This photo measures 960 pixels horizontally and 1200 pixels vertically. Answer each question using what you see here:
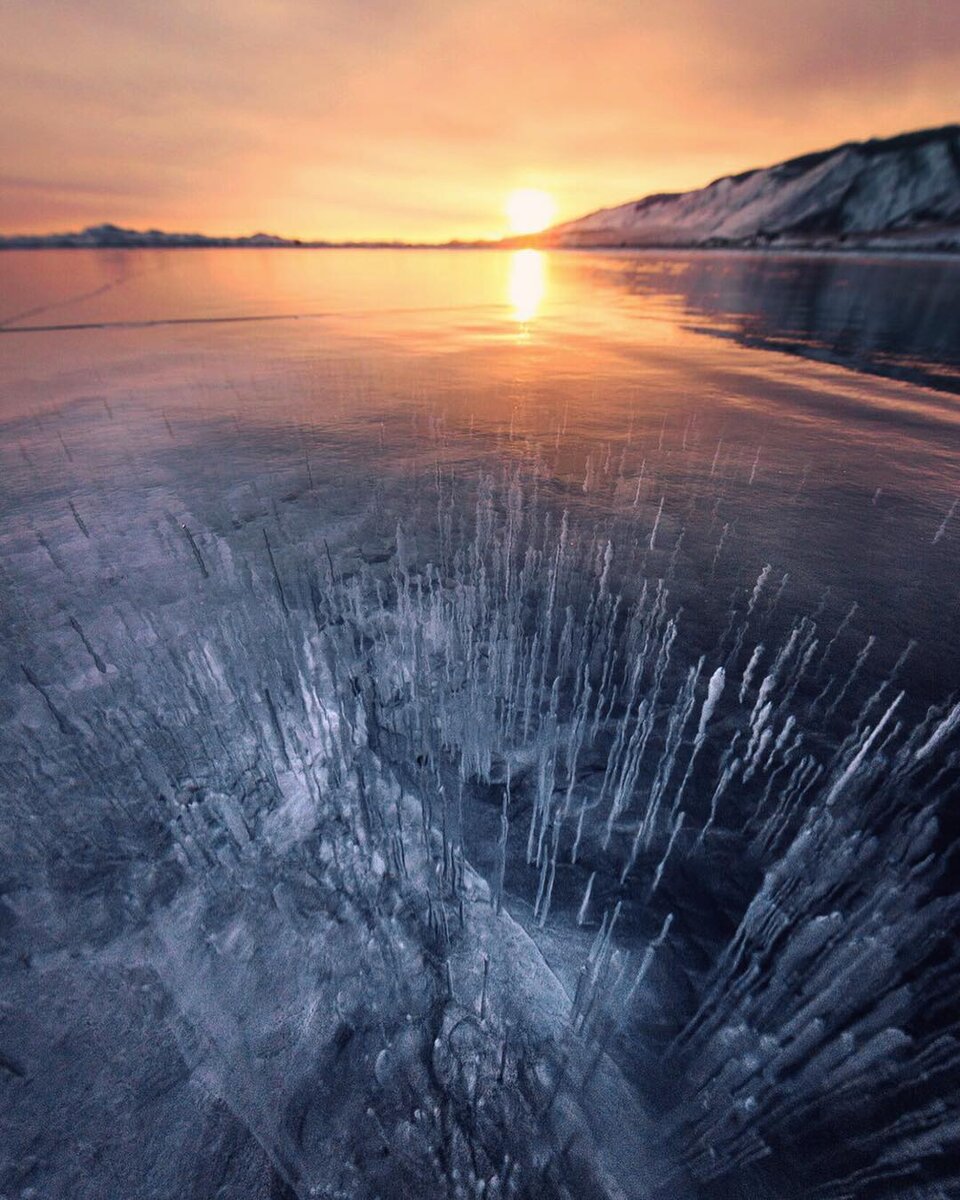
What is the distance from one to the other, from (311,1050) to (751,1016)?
7.59 feet

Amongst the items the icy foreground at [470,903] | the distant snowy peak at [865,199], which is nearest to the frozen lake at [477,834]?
the icy foreground at [470,903]

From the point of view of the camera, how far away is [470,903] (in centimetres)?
A: 345

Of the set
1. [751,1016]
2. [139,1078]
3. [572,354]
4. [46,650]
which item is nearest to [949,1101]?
[751,1016]

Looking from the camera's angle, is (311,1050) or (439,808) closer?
A: (311,1050)

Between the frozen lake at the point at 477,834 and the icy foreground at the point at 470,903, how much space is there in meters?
0.02

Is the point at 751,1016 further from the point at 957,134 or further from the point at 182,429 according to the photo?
the point at 957,134

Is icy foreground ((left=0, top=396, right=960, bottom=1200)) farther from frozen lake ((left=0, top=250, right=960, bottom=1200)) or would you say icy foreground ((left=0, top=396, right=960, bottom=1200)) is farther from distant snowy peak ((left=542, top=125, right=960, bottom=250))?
distant snowy peak ((left=542, top=125, right=960, bottom=250))

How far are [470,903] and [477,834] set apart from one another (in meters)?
0.50

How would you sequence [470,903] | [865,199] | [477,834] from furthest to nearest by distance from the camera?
[865,199]
[477,834]
[470,903]

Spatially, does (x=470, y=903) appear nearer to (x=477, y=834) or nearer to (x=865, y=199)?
(x=477, y=834)

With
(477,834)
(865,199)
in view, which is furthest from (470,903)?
(865,199)

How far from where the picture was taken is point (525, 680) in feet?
16.7

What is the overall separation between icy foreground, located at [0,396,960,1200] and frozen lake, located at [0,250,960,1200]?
2cm

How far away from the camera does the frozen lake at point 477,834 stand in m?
2.57
